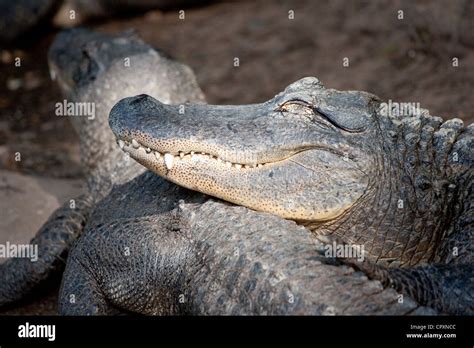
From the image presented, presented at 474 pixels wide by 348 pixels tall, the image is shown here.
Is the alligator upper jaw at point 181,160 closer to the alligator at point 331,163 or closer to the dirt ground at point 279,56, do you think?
the alligator at point 331,163

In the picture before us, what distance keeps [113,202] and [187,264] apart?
1.45m

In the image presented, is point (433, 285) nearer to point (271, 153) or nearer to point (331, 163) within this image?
point (331, 163)

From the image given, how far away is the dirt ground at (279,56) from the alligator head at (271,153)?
8.72 feet

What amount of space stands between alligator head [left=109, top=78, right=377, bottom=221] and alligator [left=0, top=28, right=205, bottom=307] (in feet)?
4.14

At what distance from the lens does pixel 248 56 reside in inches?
367

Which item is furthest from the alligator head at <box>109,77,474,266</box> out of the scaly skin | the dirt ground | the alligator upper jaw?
the dirt ground

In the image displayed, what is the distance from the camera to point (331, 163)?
419 centimetres

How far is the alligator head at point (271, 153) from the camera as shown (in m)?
4.15

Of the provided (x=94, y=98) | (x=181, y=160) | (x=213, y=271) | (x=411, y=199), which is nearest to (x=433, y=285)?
(x=411, y=199)

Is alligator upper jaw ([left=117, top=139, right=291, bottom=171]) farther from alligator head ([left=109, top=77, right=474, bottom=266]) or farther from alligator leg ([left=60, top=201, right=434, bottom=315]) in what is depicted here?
alligator leg ([left=60, top=201, right=434, bottom=315])

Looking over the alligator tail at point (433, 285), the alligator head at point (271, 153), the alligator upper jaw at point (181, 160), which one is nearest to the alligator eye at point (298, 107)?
the alligator head at point (271, 153)

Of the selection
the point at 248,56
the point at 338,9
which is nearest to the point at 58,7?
the point at 248,56

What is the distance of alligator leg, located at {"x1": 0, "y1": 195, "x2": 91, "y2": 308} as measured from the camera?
5.50m

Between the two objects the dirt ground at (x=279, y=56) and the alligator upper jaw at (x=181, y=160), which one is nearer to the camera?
the alligator upper jaw at (x=181, y=160)
